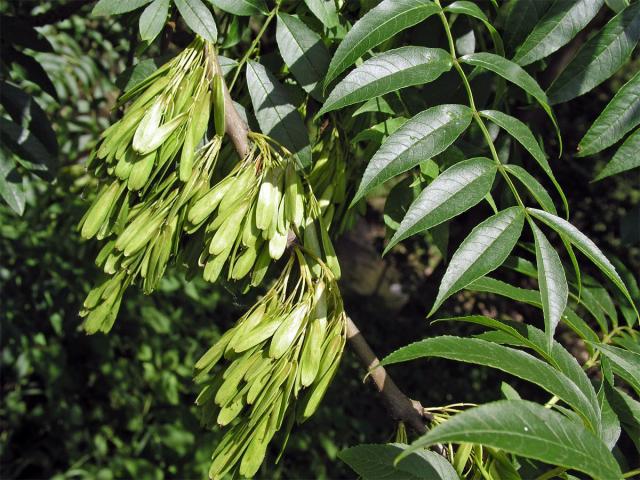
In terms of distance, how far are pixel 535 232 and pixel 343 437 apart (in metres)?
2.74

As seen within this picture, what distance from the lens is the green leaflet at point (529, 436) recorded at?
0.58 meters

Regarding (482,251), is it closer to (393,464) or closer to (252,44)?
(393,464)

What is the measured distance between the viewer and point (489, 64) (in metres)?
0.95

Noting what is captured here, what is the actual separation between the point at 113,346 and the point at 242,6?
2.56 m

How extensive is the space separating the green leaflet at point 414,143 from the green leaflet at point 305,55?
20cm

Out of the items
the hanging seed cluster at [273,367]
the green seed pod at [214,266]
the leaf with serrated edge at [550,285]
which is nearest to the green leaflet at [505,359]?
the leaf with serrated edge at [550,285]

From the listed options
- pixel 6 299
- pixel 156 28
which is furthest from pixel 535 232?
pixel 6 299

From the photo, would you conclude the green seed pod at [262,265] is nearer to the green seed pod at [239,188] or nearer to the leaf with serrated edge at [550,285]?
the green seed pod at [239,188]

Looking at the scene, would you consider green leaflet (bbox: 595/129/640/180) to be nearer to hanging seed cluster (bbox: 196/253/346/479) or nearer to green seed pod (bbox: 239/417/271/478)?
hanging seed cluster (bbox: 196/253/346/479)

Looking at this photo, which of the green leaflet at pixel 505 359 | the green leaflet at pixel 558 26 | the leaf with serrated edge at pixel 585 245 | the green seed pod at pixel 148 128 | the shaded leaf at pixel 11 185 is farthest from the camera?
the shaded leaf at pixel 11 185

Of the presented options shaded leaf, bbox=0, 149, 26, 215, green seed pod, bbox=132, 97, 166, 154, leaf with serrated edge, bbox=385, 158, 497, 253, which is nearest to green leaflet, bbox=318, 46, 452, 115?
leaf with serrated edge, bbox=385, 158, 497, 253

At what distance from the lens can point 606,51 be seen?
3.41ft

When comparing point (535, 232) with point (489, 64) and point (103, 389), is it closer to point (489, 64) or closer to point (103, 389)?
point (489, 64)

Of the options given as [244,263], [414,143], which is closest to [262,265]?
[244,263]
